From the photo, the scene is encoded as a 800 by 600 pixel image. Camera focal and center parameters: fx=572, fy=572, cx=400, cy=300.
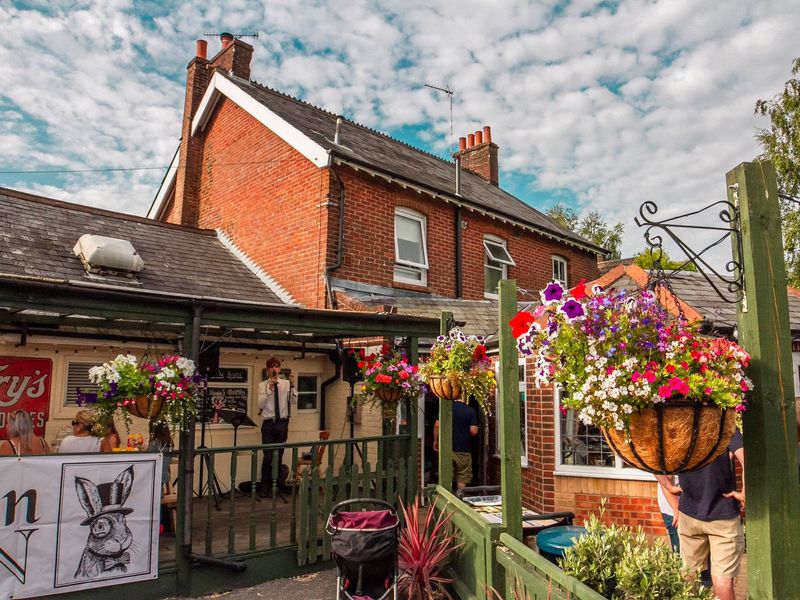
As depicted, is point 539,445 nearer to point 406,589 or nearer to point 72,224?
point 406,589

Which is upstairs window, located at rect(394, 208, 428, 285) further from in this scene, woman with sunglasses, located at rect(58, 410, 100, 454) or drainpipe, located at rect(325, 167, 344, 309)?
woman with sunglasses, located at rect(58, 410, 100, 454)

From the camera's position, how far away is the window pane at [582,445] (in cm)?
797

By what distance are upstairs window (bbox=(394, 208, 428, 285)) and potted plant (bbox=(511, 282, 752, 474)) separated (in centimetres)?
896

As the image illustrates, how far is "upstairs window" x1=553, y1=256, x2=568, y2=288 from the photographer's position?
15.9 m

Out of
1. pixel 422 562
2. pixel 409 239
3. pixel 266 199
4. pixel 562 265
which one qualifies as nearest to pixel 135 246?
pixel 266 199

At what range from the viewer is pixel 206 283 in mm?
10469

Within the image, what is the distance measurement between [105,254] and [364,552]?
6865mm

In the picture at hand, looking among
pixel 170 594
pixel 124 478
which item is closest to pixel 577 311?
pixel 124 478

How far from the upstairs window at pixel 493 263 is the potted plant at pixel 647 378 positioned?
426 inches

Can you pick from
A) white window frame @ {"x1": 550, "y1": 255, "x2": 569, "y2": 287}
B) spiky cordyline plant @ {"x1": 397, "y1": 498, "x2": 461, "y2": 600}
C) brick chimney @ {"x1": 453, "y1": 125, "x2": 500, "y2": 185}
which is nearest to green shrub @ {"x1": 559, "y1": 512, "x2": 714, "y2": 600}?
spiky cordyline plant @ {"x1": 397, "y1": 498, "x2": 461, "y2": 600}

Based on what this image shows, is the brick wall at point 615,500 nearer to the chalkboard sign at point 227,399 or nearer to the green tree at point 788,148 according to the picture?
the chalkboard sign at point 227,399

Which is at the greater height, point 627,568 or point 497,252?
point 497,252

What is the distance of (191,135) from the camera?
46.8ft

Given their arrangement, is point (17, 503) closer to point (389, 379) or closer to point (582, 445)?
point (389, 379)
